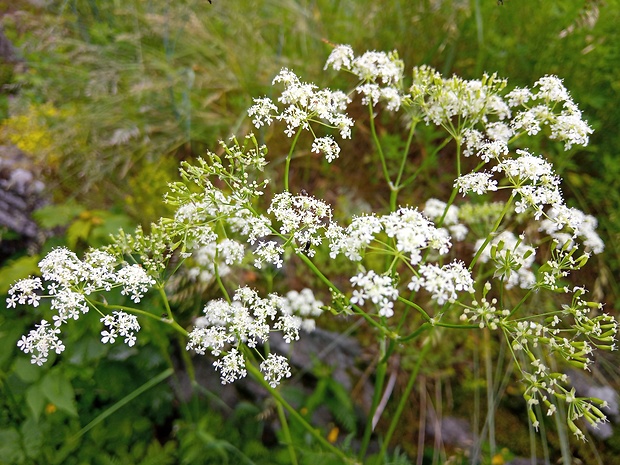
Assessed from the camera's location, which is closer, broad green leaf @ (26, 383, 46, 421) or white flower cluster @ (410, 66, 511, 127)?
white flower cluster @ (410, 66, 511, 127)

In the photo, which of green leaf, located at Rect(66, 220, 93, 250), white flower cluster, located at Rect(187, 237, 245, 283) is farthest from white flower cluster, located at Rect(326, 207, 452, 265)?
green leaf, located at Rect(66, 220, 93, 250)

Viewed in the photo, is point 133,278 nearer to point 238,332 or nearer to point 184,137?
point 238,332

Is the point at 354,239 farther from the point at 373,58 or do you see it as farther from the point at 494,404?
the point at 494,404

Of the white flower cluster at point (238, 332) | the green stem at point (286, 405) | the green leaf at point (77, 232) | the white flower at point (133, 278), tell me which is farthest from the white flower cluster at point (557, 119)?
the green leaf at point (77, 232)

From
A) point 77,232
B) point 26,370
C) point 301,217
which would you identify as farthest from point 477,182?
point 26,370

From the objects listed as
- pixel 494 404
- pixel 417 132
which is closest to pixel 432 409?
pixel 494 404

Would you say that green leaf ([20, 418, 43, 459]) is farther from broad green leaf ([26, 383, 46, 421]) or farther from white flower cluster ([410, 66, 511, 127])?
white flower cluster ([410, 66, 511, 127])

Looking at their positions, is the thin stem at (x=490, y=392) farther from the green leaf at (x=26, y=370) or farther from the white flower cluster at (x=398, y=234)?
the green leaf at (x=26, y=370)
